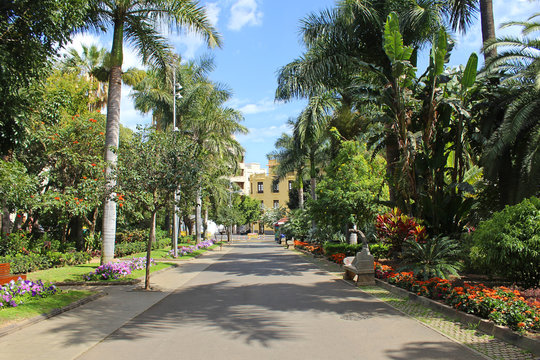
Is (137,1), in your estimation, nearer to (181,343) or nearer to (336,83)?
(336,83)

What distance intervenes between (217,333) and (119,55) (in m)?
11.6

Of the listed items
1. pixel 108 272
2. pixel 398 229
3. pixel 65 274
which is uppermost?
pixel 398 229

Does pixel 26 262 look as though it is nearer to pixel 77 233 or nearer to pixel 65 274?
pixel 65 274

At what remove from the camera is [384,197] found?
20641 mm

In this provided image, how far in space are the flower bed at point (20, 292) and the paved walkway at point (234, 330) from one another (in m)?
1.17

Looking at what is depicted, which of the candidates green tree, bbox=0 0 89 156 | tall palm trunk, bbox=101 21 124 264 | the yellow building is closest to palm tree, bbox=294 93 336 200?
tall palm trunk, bbox=101 21 124 264

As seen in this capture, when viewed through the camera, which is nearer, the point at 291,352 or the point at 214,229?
the point at 291,352

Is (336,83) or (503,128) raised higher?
(336,83)

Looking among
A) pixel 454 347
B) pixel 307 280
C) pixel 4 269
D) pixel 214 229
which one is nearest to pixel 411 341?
pixel 454 347

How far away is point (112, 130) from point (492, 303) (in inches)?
496

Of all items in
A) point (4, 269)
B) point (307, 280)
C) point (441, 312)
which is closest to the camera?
point (441, 312)

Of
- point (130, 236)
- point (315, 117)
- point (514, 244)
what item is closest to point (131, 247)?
point (130, 236)

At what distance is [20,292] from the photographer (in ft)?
29.8

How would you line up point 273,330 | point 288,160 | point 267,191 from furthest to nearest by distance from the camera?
point 267,191
point 288,160
point 273,330
